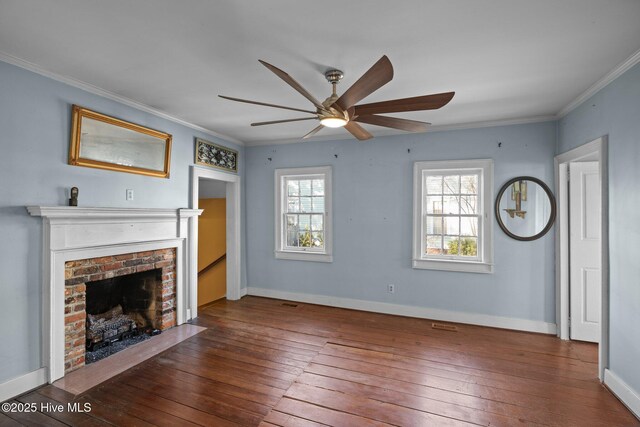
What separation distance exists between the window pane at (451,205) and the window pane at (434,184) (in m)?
0.14

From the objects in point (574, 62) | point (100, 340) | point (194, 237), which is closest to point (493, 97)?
point (574, 62)

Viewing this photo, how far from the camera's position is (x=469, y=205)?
154 inches

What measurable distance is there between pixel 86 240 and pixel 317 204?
2.94 m

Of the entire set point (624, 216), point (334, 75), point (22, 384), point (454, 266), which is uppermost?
point (334, 75)

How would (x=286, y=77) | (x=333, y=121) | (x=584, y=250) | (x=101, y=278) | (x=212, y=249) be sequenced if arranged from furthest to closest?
(x=212, y=249) < (x=584, y=250) < (x=101, y=278) < (x=333, y=121) < (x=286, y=77)

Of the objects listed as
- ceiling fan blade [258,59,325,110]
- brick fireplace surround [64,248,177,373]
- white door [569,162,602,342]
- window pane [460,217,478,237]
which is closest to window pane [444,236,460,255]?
window pane [460,217,478,237]

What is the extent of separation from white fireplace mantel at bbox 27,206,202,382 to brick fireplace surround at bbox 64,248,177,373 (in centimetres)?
7

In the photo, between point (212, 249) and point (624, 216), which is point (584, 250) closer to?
point (624, 216)

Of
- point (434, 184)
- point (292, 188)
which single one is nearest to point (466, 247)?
point (434, 184)

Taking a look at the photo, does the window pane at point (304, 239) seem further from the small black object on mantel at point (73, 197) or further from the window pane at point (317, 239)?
the small black object on mantel at point (73, 197)

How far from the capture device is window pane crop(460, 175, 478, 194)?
388cm

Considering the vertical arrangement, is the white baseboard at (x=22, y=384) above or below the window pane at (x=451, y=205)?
below

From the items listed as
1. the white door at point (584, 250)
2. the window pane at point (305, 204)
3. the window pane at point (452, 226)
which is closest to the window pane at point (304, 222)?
the window pane at point (305, 204)

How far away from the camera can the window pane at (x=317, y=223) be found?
183 inches
